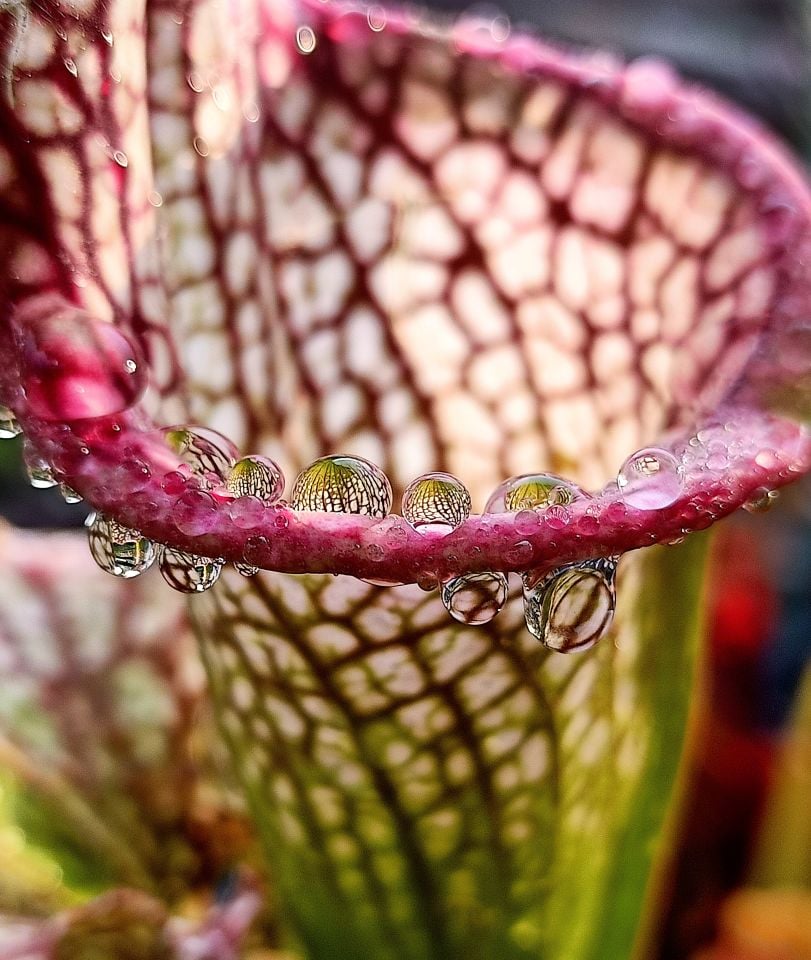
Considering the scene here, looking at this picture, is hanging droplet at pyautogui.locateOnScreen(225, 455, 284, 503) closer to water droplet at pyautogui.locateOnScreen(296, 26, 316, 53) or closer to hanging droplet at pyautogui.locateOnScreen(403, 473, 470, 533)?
hanging droplet at pyautogui.locateOnScreen(403, 473, 470, 533)

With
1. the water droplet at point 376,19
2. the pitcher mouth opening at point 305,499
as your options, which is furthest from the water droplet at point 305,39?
the pitcher mouth opening at point 305,499

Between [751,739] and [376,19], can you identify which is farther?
[751,739]

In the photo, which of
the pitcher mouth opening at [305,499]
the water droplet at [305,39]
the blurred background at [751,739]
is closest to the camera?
the pitcher mouth opening at [305,499]

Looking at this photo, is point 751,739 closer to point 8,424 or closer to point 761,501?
point 761,501

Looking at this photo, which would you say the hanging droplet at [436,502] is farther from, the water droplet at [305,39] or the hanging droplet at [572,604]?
the water droplet at [305,39]

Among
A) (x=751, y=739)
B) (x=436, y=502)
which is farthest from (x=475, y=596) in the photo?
(x=751, y=739)

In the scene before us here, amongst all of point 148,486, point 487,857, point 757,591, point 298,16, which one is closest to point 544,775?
point 487,857
